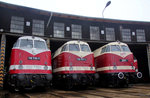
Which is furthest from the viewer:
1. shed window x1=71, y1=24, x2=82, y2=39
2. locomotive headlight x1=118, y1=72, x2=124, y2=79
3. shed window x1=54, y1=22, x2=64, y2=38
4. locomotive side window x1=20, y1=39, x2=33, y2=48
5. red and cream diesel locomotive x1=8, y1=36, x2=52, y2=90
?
shed window x1=71, y1=24, x2=82, y2=39

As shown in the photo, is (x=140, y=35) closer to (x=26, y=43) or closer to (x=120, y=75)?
(x=120, y=75)

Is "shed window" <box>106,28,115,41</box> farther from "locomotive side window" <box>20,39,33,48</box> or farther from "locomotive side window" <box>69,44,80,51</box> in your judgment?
"locomotive side window" <box>20,39,33,48</box>

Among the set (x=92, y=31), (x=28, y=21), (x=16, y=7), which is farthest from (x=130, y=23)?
(x=16, y=7)

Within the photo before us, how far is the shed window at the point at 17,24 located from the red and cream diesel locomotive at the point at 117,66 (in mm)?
8628

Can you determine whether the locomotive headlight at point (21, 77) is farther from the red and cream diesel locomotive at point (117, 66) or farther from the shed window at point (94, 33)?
the shed window at point (94, 33)

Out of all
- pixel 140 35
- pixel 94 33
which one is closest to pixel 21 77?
pixel 94 33

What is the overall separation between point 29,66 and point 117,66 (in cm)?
569

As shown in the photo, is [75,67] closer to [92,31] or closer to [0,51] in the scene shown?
[0,51]

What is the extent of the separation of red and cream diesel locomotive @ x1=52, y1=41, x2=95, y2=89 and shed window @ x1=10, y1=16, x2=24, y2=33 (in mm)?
6823

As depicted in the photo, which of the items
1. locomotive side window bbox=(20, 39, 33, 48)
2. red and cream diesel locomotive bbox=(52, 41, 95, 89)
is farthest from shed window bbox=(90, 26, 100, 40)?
locomotive side window bbox=(20, 39, 33, 48)

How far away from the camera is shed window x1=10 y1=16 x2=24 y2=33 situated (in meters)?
14.1

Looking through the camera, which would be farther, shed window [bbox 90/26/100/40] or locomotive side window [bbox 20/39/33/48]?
shed window [bbox 90/26/100/40]

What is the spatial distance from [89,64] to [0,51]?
21.2 feet

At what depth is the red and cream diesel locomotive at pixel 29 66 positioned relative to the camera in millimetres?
7465
